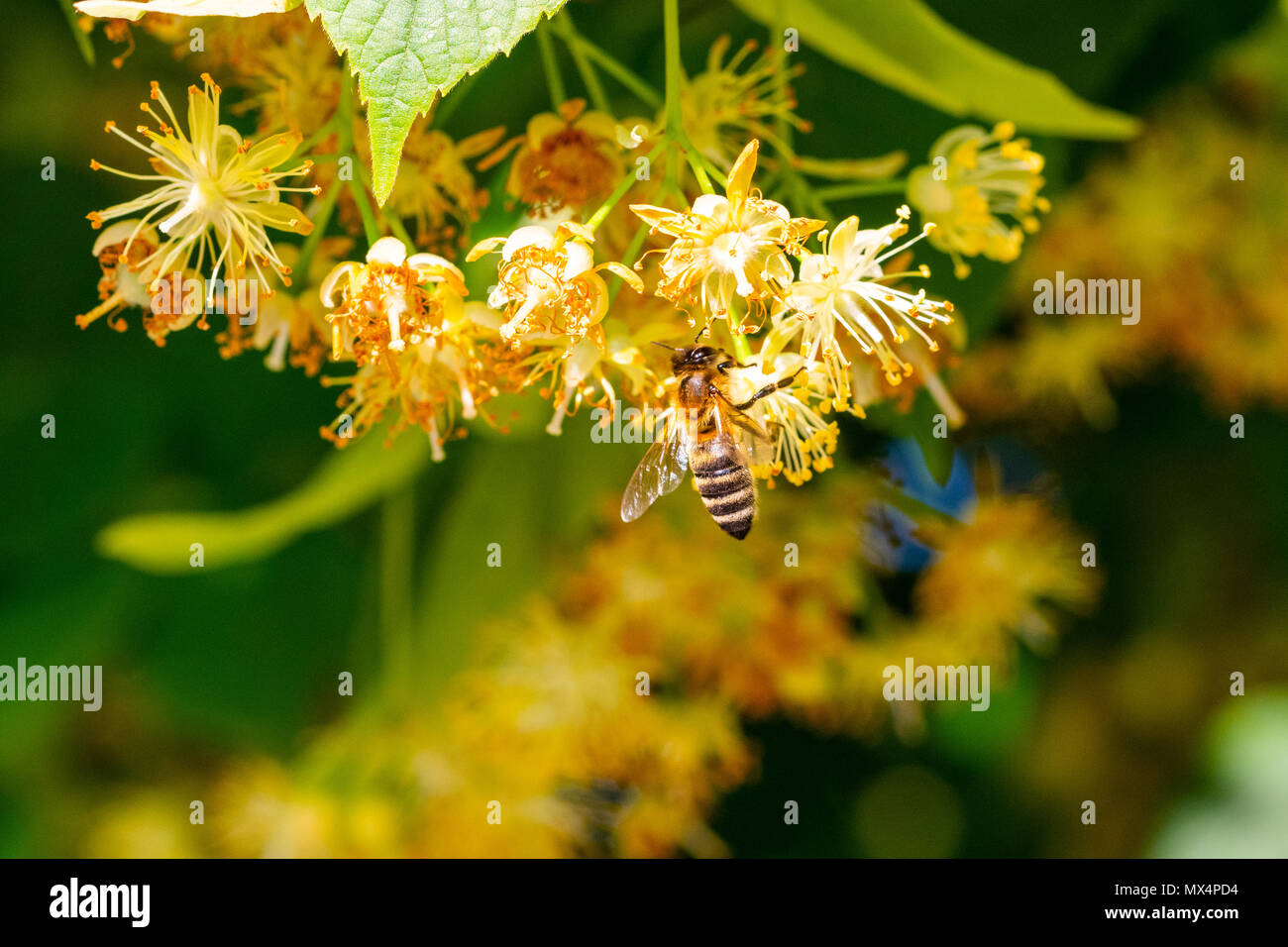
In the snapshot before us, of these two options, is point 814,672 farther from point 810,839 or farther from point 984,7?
point 984,7

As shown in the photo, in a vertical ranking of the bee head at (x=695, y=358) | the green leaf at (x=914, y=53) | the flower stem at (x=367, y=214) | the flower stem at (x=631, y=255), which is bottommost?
the bee head at (x=695, y=358)

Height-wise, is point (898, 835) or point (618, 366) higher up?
point (618, 366)

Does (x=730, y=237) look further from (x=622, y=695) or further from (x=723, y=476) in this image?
(x=622, y=695)

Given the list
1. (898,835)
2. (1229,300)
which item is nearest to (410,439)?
(898,835)

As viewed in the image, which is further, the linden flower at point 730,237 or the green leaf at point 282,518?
the green leaf at point 282,518

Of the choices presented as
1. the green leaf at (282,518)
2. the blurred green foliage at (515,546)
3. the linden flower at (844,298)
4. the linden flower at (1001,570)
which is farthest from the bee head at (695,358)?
the linden flower at (1001,570)

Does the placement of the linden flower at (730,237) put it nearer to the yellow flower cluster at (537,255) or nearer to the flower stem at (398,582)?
the yellow flower cluster at (537,255)
